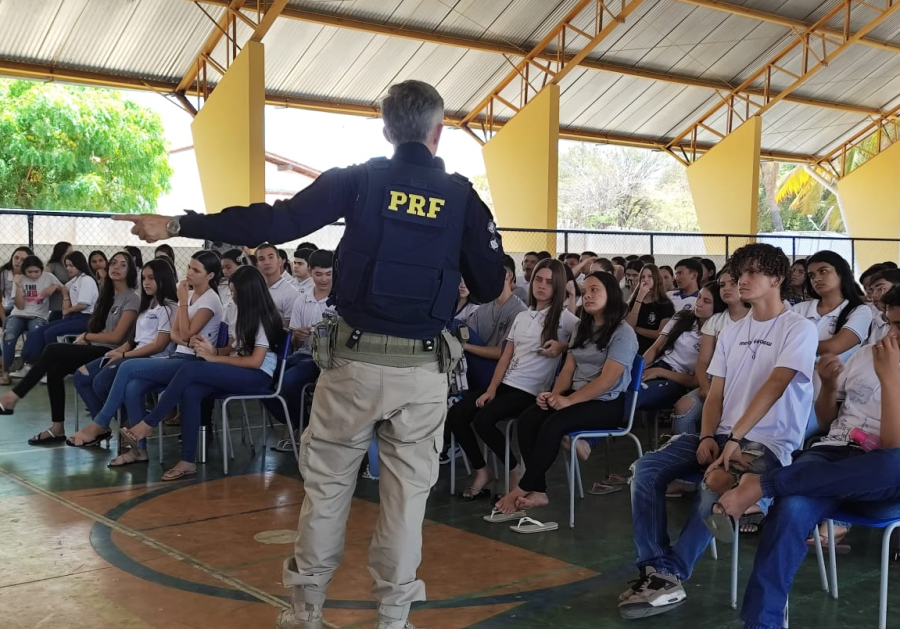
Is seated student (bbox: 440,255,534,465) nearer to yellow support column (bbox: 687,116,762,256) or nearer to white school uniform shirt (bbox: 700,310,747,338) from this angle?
white school uniform shirt (bbox: 700,310,747,338)

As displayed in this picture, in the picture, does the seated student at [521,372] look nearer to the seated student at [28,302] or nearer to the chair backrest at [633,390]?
the chair backrest at [633,390]

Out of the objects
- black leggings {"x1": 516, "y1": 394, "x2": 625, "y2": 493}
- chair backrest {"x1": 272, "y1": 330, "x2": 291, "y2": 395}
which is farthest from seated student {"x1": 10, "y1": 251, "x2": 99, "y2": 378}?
black leggings {"x1": 516, "y1": 394, "x2": 625, "y2": 493}

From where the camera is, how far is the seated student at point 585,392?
4.41 m

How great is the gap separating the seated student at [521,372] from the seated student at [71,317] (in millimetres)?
4425

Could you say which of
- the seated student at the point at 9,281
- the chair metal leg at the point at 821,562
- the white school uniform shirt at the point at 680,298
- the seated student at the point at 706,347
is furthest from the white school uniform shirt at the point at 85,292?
the chair metal leg at the point at 821,562

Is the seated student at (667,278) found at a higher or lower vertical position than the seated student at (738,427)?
higher

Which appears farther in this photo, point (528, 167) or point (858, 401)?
point (528, 167)

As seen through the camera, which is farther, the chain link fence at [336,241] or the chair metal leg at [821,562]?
the chain link fence at [336,241]

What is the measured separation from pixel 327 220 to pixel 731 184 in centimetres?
1739

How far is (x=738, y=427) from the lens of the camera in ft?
10.5

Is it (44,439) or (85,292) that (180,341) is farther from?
(85,292)

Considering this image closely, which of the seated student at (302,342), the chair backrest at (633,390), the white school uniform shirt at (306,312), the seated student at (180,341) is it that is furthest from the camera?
the white school uniform shirt at (306,312)

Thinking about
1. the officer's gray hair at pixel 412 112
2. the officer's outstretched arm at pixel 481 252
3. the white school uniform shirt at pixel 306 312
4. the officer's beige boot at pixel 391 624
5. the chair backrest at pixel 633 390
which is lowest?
the officer's beige boot at pixel 391 624

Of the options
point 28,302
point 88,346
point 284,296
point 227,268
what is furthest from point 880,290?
point 28,302
